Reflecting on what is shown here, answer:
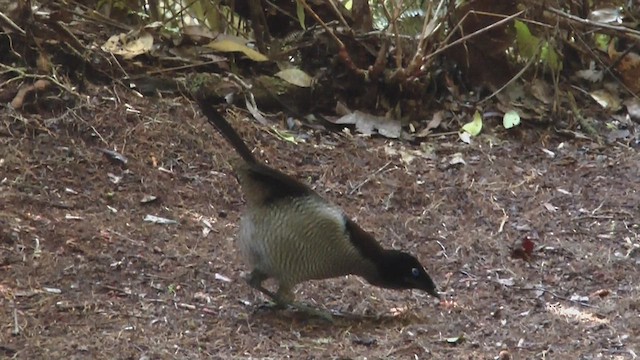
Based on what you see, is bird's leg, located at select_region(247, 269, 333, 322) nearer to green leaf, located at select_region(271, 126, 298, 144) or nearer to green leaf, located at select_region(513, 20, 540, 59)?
green leaf, located at select_region(271, 126, 298, 144)

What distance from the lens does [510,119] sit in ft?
17.6

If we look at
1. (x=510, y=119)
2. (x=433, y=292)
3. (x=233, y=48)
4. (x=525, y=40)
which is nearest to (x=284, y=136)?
(x=233, y=48)

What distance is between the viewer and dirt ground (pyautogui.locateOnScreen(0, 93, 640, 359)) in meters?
3.02

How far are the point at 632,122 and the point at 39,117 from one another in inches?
126

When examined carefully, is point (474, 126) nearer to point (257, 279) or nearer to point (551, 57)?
point (551, 57)

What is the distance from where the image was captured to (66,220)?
368 cm

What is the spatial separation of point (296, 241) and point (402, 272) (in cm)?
39

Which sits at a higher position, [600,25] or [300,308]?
[600,25]

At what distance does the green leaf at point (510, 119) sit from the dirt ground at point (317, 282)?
0.08 m

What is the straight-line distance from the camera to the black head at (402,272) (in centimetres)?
333

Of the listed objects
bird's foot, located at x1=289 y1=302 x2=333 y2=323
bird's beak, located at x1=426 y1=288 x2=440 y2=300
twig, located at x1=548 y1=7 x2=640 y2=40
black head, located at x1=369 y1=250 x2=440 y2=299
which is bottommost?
bird's beak, located at x1=426 y1=288 x2=440 y2=300

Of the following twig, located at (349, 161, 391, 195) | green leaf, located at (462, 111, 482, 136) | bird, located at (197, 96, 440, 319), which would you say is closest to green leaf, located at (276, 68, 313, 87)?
twig, located at (349, 161, 391, 195)

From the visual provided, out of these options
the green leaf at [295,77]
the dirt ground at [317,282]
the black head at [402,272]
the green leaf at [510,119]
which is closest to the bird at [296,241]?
the black head at [402,272]

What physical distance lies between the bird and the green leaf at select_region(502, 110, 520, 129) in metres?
2.16
